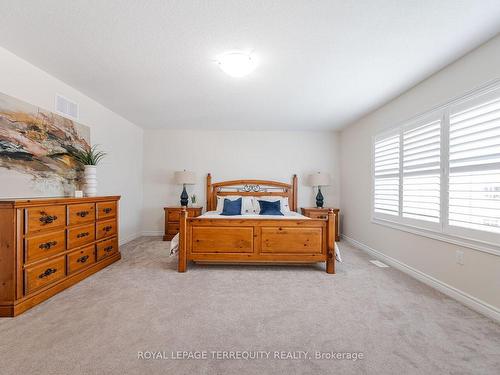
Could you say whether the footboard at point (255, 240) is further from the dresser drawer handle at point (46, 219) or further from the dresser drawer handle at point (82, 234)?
the dresser drawer handle at point (46, 219)

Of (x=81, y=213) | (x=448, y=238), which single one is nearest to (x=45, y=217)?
(x=81, y=213)

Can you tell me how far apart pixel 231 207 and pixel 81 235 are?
7.68 feet

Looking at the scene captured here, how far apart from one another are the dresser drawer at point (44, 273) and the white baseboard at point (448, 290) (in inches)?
160

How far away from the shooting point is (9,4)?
1.78 metres

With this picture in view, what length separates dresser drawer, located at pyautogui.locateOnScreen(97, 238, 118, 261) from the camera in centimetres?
320

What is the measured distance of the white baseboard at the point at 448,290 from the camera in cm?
209

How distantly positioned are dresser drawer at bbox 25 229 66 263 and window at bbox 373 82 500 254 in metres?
4.09

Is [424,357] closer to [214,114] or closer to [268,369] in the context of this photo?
[268,369]

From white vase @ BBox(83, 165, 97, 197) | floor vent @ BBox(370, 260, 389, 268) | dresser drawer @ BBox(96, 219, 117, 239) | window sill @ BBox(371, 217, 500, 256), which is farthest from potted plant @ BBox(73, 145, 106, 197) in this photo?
window sill @ BBox(371, 217, 500, 256)

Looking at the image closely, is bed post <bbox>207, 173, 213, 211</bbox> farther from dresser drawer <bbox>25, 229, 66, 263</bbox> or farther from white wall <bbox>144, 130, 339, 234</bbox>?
dresser drawer <bbox>25, 229, 66, 263</bbox>

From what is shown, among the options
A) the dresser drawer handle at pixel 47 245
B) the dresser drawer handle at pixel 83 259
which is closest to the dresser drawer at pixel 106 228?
the dresser drawer handle at pixel 83 259

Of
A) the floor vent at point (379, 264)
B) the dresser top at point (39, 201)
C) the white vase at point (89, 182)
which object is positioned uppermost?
the white vase at point (89, 182)

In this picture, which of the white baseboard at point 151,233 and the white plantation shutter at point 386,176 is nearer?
the white plantation shutter at point 386,176

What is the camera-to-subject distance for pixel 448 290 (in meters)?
2.51
